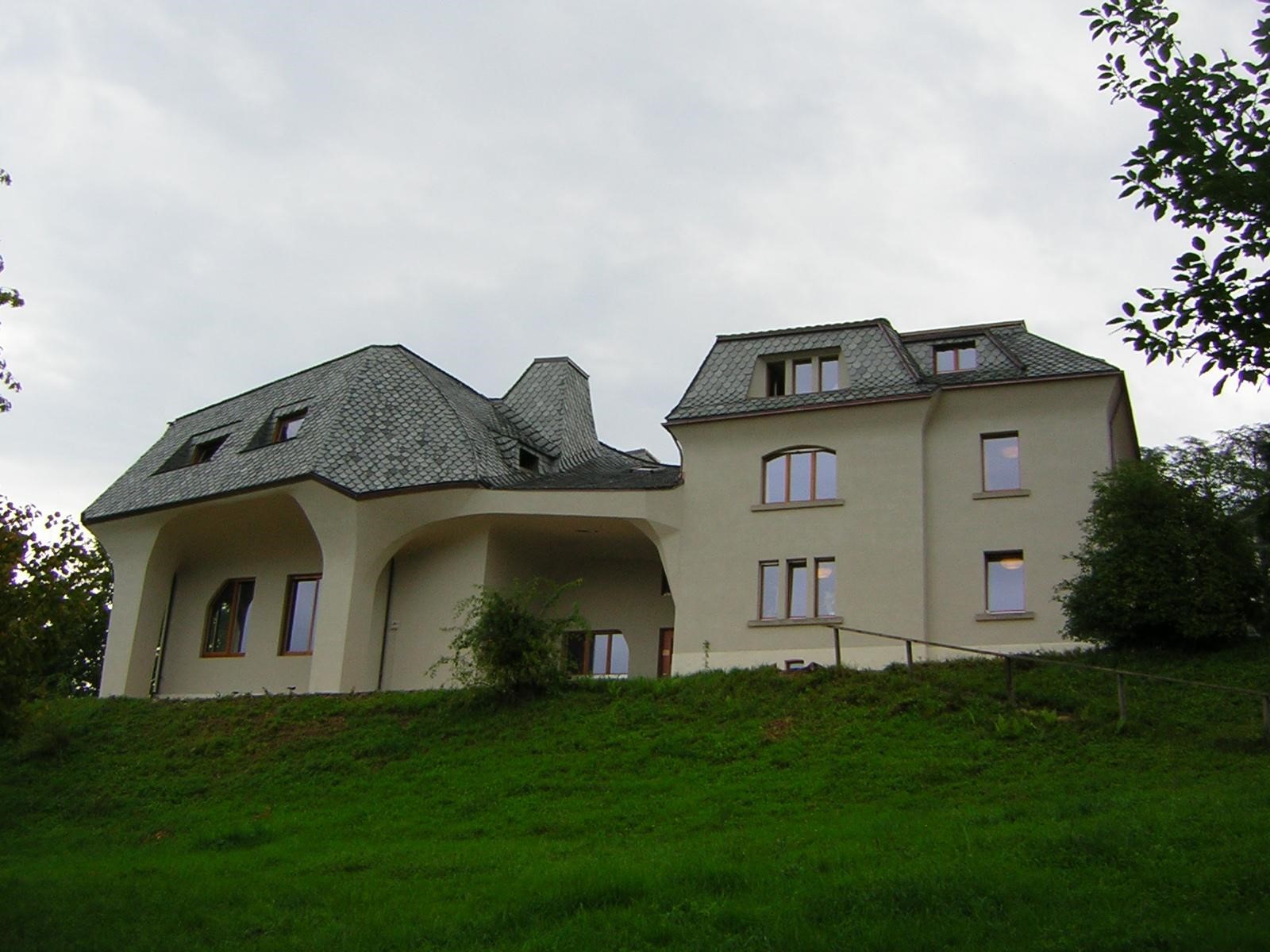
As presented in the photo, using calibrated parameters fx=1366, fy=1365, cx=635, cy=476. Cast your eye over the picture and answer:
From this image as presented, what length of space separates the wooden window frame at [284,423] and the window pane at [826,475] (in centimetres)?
1225

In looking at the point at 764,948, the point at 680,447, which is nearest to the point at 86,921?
the point at 764,948

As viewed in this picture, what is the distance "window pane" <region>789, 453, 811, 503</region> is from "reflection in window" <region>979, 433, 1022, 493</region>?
363 centimetres

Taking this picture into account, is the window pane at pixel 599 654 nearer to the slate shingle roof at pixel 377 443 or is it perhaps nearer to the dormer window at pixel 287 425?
the slate shingle roof at pixel 377 443

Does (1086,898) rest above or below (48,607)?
below

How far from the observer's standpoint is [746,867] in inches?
534

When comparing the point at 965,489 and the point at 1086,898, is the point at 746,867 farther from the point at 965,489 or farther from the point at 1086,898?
the point at 965,489

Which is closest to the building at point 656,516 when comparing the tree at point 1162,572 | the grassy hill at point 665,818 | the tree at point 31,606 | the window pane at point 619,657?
the window pane at point 619,657

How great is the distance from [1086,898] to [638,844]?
18.5 ft

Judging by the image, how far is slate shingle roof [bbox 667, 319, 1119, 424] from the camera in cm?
2844

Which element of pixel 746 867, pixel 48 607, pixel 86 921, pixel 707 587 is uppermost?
pixel 707 587

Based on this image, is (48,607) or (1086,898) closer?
(1086,898)

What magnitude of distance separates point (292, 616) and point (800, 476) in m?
12.3

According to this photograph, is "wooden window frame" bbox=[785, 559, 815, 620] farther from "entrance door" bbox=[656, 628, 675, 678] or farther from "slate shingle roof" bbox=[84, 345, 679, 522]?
"entrance door" bbox=[656, 628, 675, 678]

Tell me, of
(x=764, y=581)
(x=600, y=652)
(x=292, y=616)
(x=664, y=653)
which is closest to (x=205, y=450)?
(x=292, y=616)
